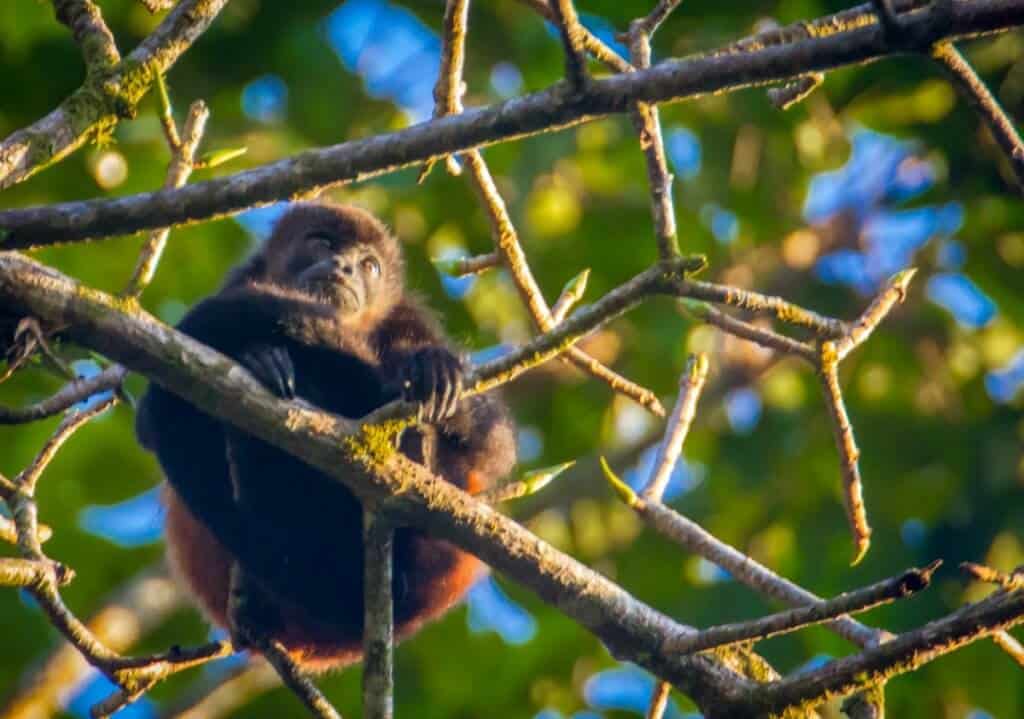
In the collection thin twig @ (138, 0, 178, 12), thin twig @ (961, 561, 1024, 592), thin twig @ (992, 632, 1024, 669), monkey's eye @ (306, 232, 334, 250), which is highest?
monkey's eye @ (306, 232, 334, 250)

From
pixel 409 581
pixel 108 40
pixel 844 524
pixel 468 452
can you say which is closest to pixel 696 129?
pixel 844 524

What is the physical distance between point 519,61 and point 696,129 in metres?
1.09

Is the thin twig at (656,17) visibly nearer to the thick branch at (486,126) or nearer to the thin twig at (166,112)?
the thick branch at (486,126)

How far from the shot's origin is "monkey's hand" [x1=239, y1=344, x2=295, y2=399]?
313cm

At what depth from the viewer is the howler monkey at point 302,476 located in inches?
139

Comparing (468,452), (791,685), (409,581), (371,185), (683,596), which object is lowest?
(791,685)

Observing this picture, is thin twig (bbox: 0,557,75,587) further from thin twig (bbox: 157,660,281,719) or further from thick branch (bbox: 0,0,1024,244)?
thin twig (bbox: 157,660,281,719)

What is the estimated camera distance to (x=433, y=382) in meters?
3.25

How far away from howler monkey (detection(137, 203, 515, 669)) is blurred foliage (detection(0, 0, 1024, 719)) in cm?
170

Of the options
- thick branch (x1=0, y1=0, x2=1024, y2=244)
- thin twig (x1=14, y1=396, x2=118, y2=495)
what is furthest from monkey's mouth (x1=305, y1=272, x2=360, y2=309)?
thick branch (x1=0, y1=0, x2=1024, y2=244)

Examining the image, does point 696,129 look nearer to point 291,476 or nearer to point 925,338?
point 925,338

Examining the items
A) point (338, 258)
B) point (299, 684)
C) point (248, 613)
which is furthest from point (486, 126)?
point (338, 258)

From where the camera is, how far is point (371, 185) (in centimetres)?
636

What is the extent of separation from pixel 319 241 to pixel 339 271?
37 centimetres
